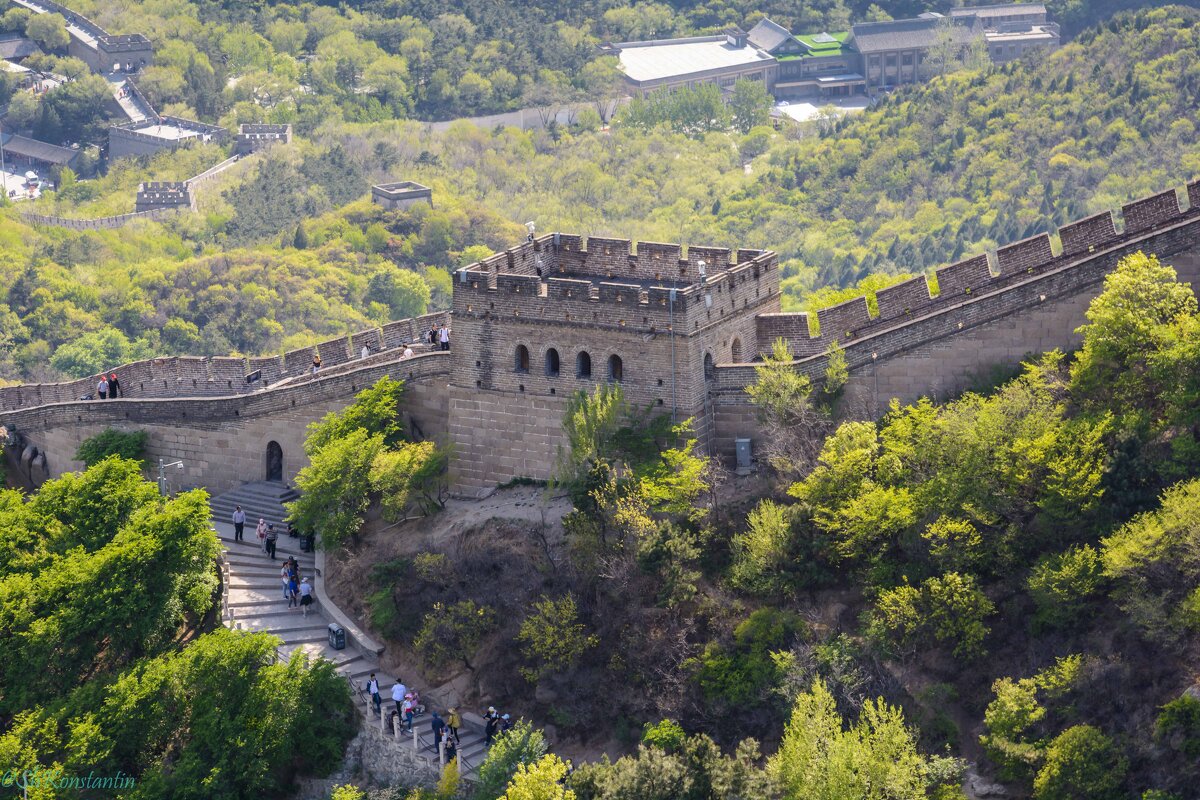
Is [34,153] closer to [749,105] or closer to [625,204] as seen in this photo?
[625,204]

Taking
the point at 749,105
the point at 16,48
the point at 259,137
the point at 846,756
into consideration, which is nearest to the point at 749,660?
the point at 846,756

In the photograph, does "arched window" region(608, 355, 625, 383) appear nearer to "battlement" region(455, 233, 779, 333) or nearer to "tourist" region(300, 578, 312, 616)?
"battlement" region(455, 233, 779, 333)

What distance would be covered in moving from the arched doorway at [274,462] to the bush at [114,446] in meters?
3.20

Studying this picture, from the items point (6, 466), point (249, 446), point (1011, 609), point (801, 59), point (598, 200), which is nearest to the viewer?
point (1011, 609)

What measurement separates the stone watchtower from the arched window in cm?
3

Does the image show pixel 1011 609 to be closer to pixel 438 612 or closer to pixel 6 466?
pixel 438 612

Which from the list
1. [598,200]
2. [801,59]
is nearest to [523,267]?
[598,200]

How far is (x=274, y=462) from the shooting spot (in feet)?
196

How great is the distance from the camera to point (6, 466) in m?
63.5

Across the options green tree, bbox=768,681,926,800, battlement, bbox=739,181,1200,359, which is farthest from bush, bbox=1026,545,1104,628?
battlement, bbox=739,181,1200,359

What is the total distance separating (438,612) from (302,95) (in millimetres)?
109627

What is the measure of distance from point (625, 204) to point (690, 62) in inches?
1157

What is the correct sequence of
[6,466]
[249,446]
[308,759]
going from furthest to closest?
[6,466], [249,446], [308,759]

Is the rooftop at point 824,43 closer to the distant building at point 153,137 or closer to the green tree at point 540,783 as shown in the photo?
the distant building at point 153,137
